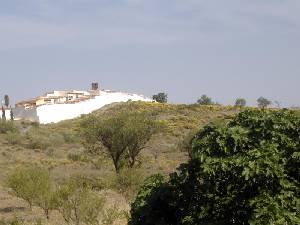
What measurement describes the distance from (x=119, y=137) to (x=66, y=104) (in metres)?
38.2

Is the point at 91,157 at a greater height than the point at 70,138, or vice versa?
the point at 70,138

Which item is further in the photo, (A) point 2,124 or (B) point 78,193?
(A) point 2,124

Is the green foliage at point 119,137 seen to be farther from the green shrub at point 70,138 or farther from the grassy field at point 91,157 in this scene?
the green shrub at point 70,138

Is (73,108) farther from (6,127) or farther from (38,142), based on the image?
(38,142)

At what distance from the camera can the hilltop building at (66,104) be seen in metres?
64.9

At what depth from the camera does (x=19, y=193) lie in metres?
19.4

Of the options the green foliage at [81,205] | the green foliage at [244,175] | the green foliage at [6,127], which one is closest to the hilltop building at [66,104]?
the green foliage at [6,127]

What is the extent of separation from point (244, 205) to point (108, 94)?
6627cm

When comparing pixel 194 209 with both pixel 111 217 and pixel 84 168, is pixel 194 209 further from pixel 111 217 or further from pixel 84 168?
pixel 84 168

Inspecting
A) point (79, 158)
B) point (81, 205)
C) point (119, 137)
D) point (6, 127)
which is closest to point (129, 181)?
point (81, 205)

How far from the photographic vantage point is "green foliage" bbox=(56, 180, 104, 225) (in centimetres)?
1459

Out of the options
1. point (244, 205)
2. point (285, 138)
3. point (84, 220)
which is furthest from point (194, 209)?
point (84, 220)

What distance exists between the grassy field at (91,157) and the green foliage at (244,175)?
192 inches

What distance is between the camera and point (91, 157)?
3725cm
